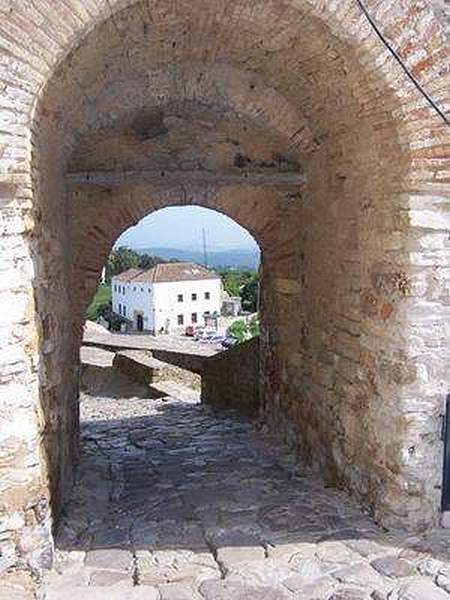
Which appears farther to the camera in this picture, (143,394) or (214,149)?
(143,394)

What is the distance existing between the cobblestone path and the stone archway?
0.29 metres

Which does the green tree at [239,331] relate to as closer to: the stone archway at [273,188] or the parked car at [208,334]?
the parked car at [208,334]

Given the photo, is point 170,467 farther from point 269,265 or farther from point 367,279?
point 367,279

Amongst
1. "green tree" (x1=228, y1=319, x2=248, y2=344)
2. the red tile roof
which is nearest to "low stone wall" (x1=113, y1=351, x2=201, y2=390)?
"green tree" (x1=228, y1=319, x2=248, y2=344)

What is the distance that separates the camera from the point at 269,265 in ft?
23.1

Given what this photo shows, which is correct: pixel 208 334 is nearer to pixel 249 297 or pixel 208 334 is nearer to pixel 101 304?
pixel 249 297

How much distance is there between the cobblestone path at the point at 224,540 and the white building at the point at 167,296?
41868 mm

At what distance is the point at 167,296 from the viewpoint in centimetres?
4900

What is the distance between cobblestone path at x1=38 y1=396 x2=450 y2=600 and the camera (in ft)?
12.3

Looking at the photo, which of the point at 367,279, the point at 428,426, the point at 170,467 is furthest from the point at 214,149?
the point at 428,426

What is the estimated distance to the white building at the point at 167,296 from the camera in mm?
48531

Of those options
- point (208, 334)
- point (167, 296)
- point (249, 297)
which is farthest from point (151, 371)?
point (249, 297)

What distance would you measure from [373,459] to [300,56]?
285 centimetres

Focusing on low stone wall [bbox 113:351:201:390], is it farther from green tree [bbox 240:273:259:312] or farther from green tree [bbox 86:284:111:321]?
green tree [bbox 240:273:259:312]
